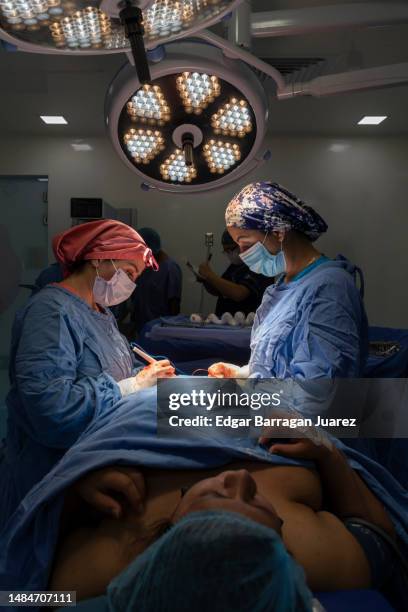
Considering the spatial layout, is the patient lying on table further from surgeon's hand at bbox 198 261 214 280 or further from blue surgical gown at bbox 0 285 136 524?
surgeon's hand at bbox 198 261 214 280

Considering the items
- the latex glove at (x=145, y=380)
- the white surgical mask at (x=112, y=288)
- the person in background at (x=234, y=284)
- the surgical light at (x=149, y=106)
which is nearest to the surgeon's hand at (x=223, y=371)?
the latex glove at (x=145, y=380)

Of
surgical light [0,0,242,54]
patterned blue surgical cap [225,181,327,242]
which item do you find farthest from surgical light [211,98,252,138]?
patterned blue surgical cap [225,181,327,242]

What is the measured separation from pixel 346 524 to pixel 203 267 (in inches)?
61.0

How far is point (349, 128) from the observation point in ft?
7.73

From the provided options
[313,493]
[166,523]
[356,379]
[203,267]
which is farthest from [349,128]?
[166,523]

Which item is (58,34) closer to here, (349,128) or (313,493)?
(313,493)

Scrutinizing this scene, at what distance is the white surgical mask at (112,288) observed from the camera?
183cm

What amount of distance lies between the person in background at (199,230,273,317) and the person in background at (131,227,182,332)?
150mm

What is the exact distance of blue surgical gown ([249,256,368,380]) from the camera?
1.43 meters

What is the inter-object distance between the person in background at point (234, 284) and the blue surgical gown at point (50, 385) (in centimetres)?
81

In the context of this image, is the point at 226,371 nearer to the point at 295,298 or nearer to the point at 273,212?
the point at 295,298

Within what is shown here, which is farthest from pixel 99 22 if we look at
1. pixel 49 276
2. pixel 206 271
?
pixel 206 271

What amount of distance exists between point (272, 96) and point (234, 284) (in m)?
0.87

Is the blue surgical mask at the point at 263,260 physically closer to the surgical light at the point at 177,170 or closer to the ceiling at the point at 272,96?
the surgical light at the point at 177,170
